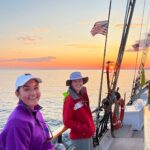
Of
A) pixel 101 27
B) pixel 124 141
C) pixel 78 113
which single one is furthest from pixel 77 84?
pixel 101 27

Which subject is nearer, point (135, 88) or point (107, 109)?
point (107, 109)

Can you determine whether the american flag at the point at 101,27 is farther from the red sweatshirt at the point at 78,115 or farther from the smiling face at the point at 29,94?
the smiling face at the point at 29,94

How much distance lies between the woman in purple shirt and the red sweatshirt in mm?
1643

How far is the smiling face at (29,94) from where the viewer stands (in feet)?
9.03

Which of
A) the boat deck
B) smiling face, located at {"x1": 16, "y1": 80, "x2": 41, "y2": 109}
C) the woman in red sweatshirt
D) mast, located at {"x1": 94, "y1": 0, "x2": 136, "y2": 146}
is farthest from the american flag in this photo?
smiling face, located at {"x1": 16, "y1": 80, "x2": 41, "y2": 109}

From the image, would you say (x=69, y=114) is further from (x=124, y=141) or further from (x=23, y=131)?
(x=124, y=141)

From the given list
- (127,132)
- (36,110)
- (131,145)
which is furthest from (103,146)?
(36,110)

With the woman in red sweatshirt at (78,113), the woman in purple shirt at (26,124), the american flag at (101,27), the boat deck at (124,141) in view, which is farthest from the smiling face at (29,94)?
the american flag at (101,27)


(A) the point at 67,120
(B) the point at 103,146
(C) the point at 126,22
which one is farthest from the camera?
(C) the point at 126,22

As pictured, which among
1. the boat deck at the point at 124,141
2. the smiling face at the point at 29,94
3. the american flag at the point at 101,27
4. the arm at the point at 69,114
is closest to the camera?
the smiling face at the point at 29,94

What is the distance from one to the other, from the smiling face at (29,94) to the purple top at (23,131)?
4cm

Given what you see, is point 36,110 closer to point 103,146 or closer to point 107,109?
point 103,146

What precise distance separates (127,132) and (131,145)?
103 cm

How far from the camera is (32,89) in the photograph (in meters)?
2.79
